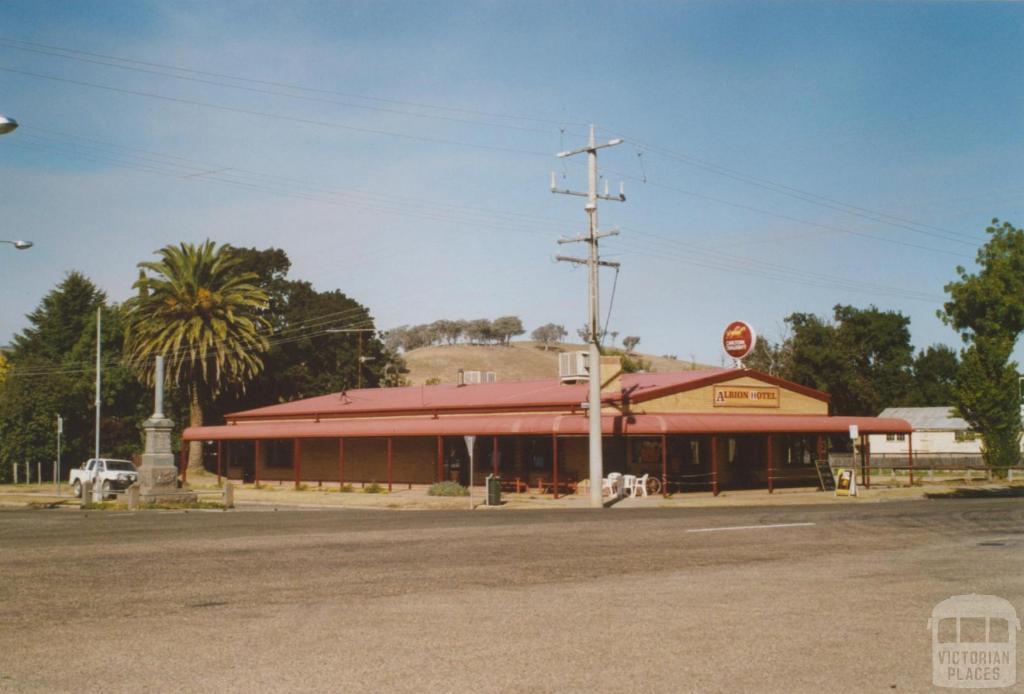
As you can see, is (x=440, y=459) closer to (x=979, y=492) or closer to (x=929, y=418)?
(x=979, y=492)

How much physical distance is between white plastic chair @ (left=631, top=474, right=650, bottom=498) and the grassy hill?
102178mm

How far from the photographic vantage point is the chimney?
4178cm

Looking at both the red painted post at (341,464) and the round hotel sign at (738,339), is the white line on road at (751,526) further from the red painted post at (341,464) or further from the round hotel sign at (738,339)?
the red painted post at (341,464)

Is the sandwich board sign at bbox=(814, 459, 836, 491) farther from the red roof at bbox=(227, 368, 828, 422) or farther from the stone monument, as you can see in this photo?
the stone monument

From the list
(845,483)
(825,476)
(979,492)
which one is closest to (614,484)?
(845,483)

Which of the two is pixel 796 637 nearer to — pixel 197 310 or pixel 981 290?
pixel 197 310

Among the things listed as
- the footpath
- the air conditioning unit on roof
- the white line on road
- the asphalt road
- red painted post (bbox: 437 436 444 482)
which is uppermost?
the air conditioning unit on roof

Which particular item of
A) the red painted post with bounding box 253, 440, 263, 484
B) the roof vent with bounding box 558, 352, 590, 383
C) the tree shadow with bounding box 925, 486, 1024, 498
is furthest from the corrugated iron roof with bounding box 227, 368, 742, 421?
the tree shadow with bounding box 925, 486, 1024, 498

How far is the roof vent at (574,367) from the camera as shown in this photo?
40.8 meters

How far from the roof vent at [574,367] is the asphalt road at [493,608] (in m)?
20.3

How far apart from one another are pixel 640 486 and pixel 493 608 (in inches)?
1175

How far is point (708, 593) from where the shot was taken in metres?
11.6

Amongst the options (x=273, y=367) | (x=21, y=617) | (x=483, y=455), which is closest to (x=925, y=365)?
(x=273, y=367)

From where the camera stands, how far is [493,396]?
46969mm
